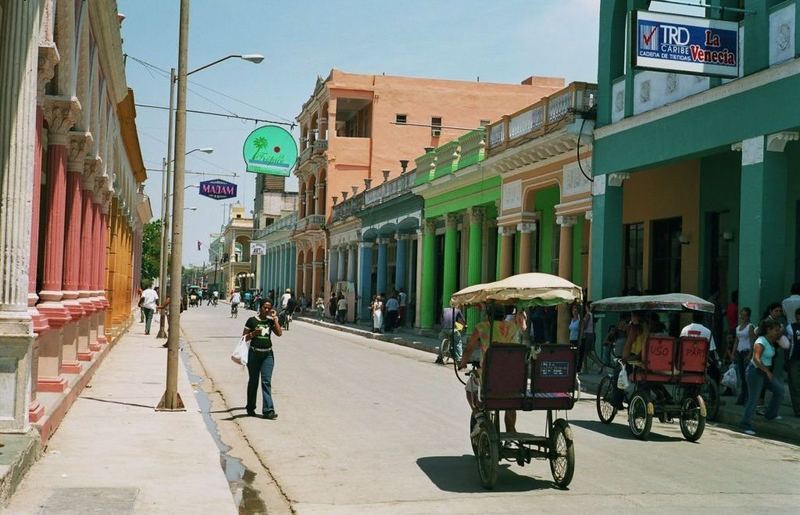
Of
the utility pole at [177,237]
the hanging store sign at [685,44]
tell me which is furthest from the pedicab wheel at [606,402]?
the utility pole at [177,237]

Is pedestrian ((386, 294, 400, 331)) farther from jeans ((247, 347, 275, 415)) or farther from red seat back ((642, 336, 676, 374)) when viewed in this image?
red seat back ((642, 336, 676, 374))

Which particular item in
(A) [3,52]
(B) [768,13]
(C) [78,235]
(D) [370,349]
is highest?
(B) [768,13]

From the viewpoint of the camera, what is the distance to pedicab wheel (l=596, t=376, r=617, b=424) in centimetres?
1370

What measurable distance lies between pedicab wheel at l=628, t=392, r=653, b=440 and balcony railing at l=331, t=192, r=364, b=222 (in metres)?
37.1

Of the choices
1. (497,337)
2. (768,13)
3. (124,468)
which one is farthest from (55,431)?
(768,13)

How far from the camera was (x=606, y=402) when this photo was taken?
13820mm

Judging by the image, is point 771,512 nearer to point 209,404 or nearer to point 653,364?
point 653,364

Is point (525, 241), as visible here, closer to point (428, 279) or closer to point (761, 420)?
point (428, 279)

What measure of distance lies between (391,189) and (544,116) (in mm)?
18524

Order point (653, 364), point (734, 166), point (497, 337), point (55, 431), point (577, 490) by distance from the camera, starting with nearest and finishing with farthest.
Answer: point (577, 490)
point (497, 337)
point (55, 431)
point (653, 364)
point (734, 166)

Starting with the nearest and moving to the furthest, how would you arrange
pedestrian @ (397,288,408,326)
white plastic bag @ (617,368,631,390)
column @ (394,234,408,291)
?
white plastic bag @ (617,368,631,390), pedestrian @ (397,288,408,326), column @ (394,234,408,291)

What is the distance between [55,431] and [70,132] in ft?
17.8

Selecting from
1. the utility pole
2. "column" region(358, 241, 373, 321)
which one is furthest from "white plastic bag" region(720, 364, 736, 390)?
"column" region(358, 241, 373, 321)

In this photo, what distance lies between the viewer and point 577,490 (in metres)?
8.84
